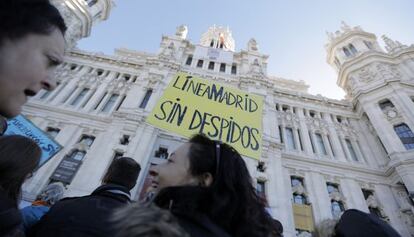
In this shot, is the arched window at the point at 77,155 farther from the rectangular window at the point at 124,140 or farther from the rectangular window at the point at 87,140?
the rectangular window at the point at 124,140

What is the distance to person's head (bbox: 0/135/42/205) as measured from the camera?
172 centimetres

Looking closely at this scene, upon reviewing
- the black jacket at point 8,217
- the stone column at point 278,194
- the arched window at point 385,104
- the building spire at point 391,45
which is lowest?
the black jacket at point 8,217

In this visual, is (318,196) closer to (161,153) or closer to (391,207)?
(391,207)

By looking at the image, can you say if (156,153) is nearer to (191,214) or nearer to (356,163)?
(191,214)

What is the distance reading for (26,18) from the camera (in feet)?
4.50

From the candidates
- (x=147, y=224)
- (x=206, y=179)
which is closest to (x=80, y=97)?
(x=206, y=179)

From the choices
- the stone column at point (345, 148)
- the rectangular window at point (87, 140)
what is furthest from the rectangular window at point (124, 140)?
the stone column at point (345, 148)

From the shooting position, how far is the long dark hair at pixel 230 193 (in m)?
1.56

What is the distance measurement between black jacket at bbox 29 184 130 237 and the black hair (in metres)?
1.41

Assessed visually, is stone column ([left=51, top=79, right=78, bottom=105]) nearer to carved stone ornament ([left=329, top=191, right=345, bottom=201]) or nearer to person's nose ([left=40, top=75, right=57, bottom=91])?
person's nose ([left=40, top=75, right=57, bottom=91])

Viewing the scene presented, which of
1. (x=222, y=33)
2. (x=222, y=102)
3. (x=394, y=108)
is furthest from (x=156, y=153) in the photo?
(x=222, y=33)

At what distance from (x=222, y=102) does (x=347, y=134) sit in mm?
16767

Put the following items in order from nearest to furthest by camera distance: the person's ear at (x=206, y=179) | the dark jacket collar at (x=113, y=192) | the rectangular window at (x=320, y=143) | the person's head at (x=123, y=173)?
the person's ear at (x=206, y=179)
the dark jacket collar at (x=113, y=192)
the person's head at (x=123, y=173)
the rectangular window at (x=320, y=143)

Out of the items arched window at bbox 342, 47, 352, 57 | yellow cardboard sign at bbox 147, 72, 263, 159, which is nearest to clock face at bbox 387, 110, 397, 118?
arched window at bbox 342, 47, 352, 57
